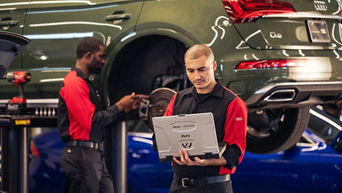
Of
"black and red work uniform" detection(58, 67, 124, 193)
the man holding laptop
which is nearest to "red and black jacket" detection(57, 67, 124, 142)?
"black and red work uniform" detection(58, 67, 124, 193)

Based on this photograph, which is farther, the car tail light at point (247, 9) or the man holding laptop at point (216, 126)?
the car tail light at point (247, 9)

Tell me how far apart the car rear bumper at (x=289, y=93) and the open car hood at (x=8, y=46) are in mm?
1565

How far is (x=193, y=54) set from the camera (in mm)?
4445

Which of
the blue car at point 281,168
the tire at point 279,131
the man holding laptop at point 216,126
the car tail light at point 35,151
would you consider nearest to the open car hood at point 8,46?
the man holding laptop at point 216,126

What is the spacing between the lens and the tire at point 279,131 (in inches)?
248

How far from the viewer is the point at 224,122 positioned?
14.4ft

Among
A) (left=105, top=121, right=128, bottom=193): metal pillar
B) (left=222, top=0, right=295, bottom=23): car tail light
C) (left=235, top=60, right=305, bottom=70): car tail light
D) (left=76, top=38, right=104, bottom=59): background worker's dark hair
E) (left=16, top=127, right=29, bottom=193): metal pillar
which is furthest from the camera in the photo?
(left=16, top=127, right=29, bottom=193): metal pillar

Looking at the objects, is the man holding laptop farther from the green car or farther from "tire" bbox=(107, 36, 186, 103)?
"tire" bbox=(107, 36, 186, 103)

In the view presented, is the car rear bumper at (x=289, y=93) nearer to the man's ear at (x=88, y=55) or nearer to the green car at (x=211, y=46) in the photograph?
the green car at (x=211, y=46)

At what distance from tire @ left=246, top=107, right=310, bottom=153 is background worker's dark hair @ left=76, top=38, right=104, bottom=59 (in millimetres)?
1513

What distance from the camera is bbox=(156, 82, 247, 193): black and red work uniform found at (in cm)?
436

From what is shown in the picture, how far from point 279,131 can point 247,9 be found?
1401 millimetres

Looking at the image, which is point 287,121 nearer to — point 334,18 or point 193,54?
point 334,18

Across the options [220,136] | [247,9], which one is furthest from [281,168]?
[220,136]
